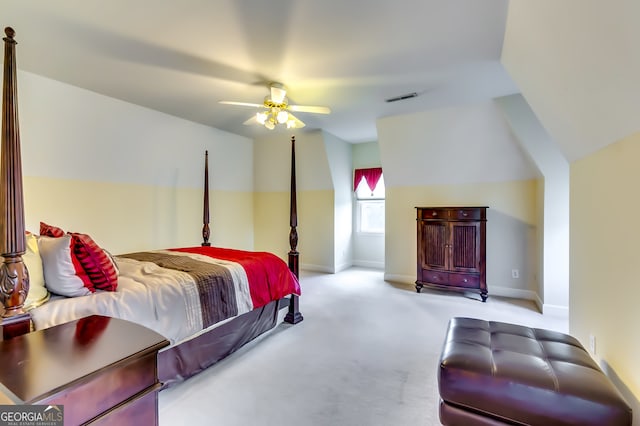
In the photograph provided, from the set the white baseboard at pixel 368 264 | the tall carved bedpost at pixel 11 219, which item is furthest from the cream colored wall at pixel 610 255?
the white baseboard at pixel 368 264

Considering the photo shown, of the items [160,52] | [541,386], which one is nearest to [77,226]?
[160,52]

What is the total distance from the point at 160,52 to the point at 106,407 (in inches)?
106

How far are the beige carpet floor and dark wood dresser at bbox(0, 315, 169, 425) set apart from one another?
93cm

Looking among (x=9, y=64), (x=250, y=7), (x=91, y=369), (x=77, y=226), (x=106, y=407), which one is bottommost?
(x=106, y=407)

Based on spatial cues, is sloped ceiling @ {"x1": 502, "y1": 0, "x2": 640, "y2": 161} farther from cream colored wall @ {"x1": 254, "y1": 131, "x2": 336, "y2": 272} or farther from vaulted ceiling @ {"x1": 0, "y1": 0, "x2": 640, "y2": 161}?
cream colored wall @ {"x1": 254, "y1": 131, "x2": 336, "y2": 272}

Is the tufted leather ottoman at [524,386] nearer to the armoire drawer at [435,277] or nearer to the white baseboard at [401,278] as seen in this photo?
the armoire drawer at [435,277]

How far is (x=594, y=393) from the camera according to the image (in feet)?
4.23

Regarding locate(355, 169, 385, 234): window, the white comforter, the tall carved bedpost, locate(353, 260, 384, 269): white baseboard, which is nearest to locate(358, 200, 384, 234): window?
locate(355, 169, 385, 234): window

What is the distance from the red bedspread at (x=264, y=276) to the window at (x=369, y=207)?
3.44m

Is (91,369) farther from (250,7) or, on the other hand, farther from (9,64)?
(250,7)

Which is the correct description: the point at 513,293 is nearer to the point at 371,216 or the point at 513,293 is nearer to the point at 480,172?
the point at 480,172

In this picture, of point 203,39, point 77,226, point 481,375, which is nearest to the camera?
point 481,375

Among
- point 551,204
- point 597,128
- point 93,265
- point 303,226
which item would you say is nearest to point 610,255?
point 597,128

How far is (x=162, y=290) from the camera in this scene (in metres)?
2.10
